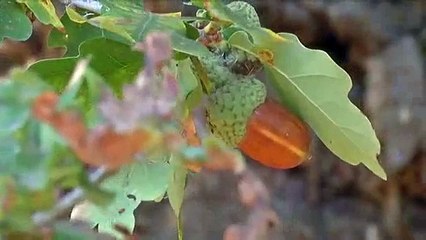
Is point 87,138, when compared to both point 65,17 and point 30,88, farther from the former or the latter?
point 65,17

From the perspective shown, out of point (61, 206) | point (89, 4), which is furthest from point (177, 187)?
point (61, 206)

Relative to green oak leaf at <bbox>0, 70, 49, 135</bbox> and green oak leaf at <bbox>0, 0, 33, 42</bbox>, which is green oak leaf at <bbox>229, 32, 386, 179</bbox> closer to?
green oak leaf at <bbox>0, 0, 33, 42</bbox>

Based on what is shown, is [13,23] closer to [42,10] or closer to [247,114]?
[42,10]

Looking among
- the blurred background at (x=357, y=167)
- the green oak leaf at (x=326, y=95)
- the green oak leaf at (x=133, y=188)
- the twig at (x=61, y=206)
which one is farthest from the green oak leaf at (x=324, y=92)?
the blurred background at (x=357, y=167)

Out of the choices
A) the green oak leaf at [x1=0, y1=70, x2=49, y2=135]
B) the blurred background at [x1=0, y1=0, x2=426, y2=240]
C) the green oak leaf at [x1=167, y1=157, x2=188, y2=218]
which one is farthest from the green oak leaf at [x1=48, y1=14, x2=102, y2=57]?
the blurred background at [x1=0, y1=0, x2=426, y2=240]

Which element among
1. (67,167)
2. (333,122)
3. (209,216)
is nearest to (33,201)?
(67,167)
